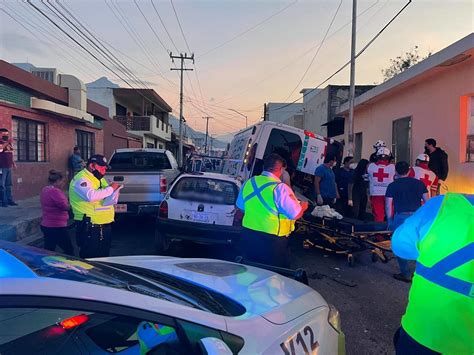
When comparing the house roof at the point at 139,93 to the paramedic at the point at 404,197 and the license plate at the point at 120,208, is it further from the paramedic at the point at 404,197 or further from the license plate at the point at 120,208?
the paramedic at the point at 404,197

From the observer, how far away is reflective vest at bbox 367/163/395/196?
8023 millimetres

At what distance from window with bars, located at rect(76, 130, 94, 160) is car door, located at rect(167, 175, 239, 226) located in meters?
13.2

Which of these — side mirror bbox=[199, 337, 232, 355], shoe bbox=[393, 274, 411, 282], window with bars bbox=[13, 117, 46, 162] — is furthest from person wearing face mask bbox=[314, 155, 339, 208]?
window with bars bbox=[13, 117, 46, 162]

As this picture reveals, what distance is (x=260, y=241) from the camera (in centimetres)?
418

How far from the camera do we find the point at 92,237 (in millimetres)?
4863

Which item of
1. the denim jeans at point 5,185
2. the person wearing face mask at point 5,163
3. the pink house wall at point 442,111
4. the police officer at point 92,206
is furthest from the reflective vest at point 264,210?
the denim jeans at point 5,185

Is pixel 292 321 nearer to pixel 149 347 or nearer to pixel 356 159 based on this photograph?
pixel 149 347

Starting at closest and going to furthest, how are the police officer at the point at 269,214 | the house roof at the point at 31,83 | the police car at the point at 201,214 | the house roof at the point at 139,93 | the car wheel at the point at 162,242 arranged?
the police officer at the point at 269,214 → the police car at the point at 201,214 → the car wheel at the point at 162,242 → the house roof at the point at 31,83 → the house roof at the point at 139,93

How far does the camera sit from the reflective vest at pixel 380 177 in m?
8.02

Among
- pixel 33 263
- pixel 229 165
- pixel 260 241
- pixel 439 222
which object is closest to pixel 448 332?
pixel 439 222

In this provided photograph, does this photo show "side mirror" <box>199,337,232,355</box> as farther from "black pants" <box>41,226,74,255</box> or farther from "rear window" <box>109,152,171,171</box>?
"rear window" <box>109,152,171,171</box>

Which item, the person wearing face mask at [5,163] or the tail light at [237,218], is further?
the person wearing face mask at [5,163]

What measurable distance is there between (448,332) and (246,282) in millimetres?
1246

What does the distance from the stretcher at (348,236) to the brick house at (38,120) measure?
9.55 m
